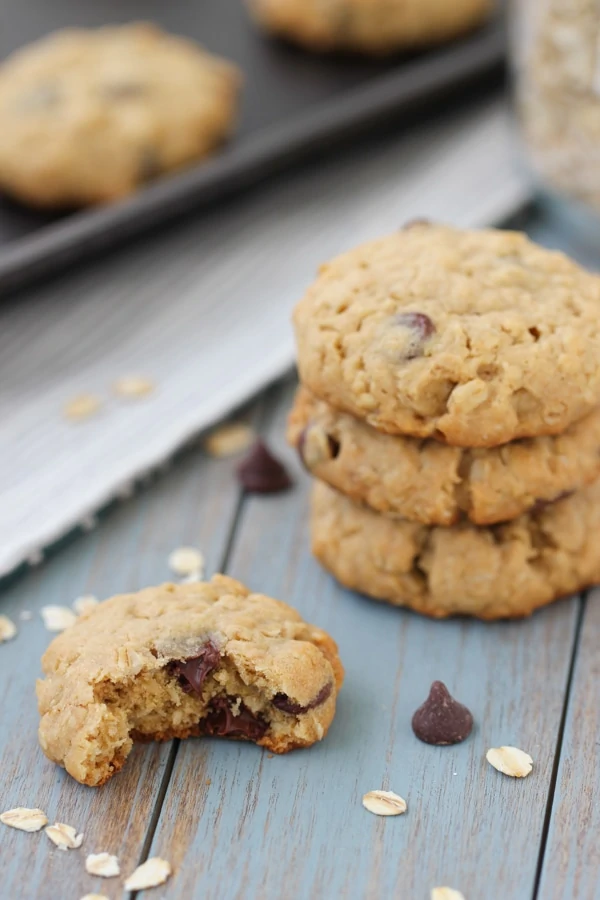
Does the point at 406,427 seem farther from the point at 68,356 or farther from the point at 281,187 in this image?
the point at 281,187

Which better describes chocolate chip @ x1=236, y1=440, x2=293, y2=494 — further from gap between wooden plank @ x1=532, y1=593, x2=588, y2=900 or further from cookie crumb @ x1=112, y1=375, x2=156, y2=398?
gap between wooden plank @ x1=532, y1=593, x2=588, y2=900

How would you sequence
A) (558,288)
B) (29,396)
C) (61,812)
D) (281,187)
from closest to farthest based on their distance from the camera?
1. (61,812)
2. (558,288)
3. (29,396)
4. (281,187)

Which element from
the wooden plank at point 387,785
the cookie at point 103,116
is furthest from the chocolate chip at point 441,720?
the cookie at point 103,116

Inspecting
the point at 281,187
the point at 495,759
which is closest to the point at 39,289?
the point at 281,187

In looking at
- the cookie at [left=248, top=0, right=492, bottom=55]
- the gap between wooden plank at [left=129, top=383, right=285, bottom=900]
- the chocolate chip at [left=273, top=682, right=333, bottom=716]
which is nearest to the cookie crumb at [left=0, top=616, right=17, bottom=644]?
the gap between wooden plank at [left=129, top=383, right=285, bottom=900]

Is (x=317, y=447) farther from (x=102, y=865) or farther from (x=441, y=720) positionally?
(x=102, y=865)

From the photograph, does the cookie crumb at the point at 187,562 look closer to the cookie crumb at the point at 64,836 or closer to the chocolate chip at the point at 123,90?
the cookie crumb at the point at 64,836
